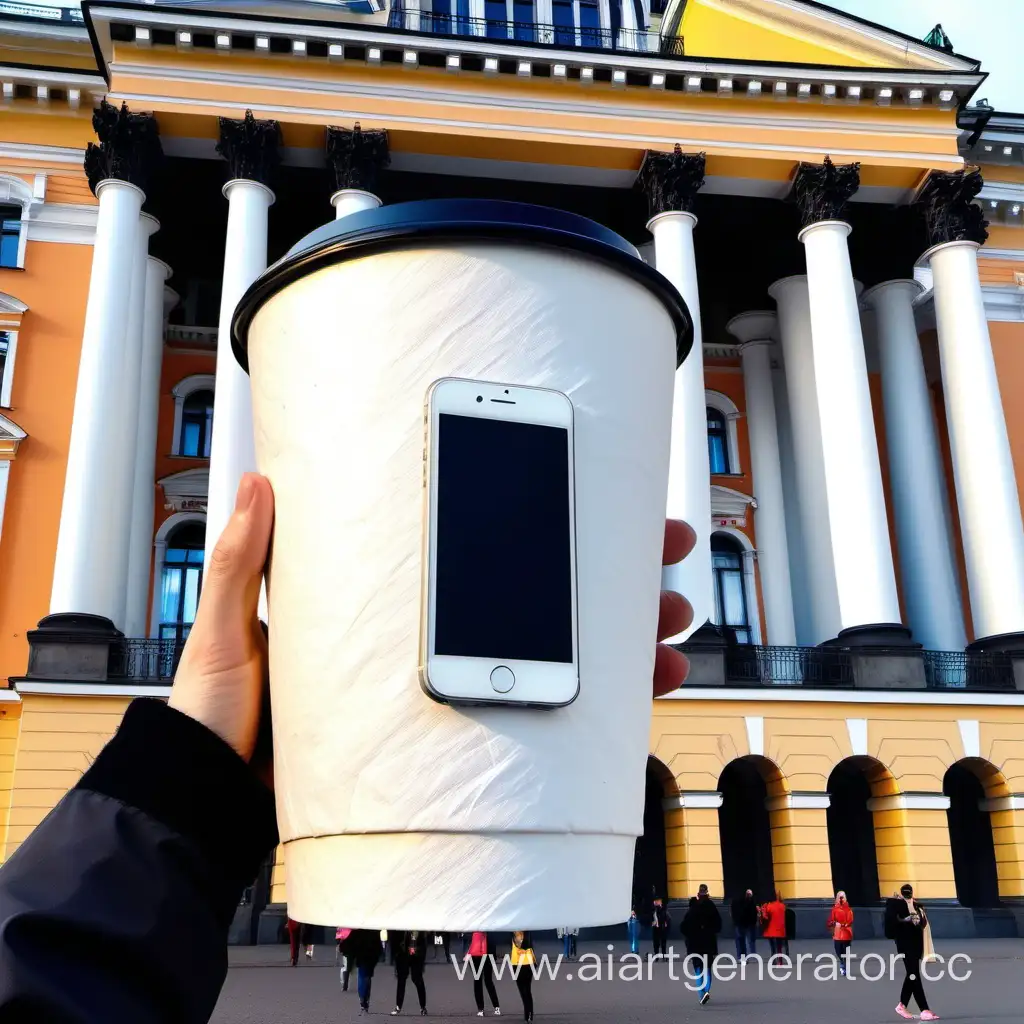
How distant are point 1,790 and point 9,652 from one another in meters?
2.36

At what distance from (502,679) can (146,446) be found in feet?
75.1

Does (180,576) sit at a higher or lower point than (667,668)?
higher

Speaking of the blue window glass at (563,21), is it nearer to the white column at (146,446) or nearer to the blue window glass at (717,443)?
the blue window glass at (717,443)

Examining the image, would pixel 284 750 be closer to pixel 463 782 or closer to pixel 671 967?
pixel 463 782

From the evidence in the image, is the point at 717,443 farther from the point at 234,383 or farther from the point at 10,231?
the point at 10,231

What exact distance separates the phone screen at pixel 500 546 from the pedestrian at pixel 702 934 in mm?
11229

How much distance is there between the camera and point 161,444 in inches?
941

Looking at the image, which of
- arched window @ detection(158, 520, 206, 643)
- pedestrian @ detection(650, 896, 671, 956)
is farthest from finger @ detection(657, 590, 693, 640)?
arched window @ detection(158, 520, 206, 643)

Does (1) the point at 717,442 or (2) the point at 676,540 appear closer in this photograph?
(2) the point at 676,540

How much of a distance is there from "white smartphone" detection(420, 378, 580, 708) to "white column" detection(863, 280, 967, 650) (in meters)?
22.0

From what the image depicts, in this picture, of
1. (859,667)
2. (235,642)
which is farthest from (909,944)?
(235,642)

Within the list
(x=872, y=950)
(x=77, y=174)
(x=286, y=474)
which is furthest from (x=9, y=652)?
(x=286, y=474)

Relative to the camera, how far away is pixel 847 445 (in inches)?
778

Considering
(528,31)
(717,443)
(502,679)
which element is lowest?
(502,679)
